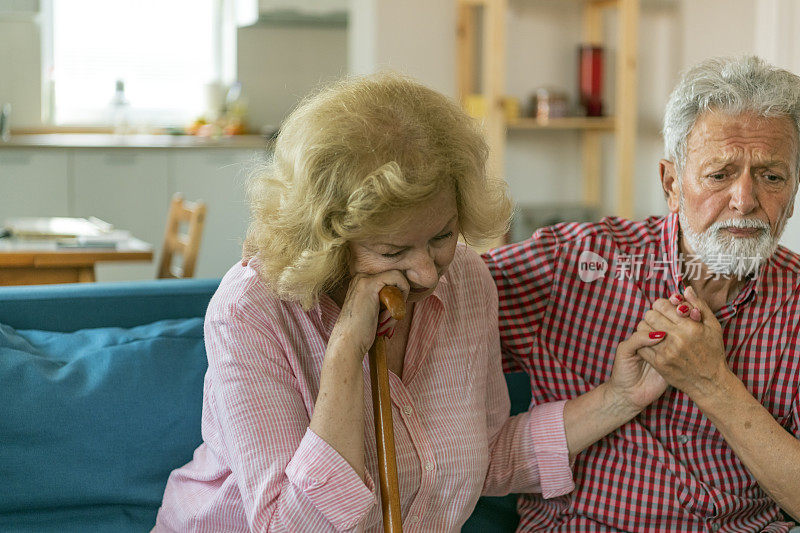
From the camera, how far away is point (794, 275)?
5.62 ft

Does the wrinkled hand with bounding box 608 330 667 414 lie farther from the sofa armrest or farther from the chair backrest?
the chair backrest

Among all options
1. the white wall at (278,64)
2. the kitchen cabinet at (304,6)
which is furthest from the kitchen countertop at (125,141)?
the kitchen cabinet at (304,6)

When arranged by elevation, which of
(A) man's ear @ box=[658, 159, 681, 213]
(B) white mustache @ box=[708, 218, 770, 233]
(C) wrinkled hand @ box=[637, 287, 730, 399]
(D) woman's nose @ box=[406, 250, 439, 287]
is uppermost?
(A) man's ear @ box=[658, 159, 681, 213]

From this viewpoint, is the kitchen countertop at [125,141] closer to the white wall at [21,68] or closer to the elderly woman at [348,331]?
the white wall at [21,68]

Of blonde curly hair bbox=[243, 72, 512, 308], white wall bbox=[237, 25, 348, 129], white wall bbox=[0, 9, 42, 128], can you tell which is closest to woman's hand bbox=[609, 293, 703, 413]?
blonde curly hair bbox=[243, 72, 512, 308]

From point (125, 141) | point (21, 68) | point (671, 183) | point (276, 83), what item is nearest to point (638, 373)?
point (671, 183)

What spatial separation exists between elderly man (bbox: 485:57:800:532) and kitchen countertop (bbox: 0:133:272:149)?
397 centimetres

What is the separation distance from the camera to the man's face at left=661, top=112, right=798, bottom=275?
1583 millimetres

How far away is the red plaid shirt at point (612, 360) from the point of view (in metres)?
1.67

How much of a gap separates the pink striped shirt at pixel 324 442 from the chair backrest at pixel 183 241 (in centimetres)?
199

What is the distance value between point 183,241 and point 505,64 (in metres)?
2.02

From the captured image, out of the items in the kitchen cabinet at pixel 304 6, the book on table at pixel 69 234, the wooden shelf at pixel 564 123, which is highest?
the kitchen cabinet at pixel 304 6

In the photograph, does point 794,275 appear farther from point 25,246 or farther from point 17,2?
point 17,2

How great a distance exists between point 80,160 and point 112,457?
4038 mm
